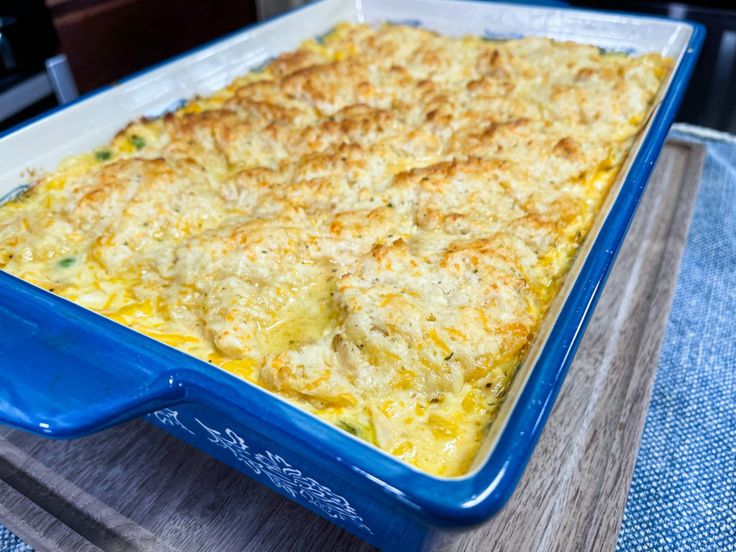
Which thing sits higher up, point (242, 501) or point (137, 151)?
point (137, 151)

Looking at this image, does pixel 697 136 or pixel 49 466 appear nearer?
pixel 49 466

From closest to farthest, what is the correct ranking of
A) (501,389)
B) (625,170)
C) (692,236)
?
(501,389)
(625,170)
(692,236)

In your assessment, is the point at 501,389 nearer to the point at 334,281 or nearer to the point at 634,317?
the point at 334,281

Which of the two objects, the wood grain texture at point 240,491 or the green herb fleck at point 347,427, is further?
the wood grain texture at point 240,491

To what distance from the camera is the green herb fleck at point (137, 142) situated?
1568mm

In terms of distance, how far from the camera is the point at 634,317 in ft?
4.80

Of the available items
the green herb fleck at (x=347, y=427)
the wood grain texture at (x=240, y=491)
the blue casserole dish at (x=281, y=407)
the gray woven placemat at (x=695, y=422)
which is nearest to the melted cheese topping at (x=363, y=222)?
the green herb fleck at (x=347, y=427)

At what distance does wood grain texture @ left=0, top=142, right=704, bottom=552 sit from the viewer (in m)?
1.02

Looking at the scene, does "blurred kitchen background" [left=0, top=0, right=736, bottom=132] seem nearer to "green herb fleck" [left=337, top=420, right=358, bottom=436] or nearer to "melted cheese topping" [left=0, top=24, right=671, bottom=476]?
"melted cheese topping" [left=0, top=24, right=671, bottom=476]

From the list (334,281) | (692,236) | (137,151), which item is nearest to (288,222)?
(334,281)

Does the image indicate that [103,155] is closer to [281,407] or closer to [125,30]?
[281,407]

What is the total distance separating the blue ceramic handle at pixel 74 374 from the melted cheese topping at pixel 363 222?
0.63 feet

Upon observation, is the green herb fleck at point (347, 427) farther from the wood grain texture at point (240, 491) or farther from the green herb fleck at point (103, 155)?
the green herb fleck at point (103, 155)

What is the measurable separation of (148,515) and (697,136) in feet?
7.28
